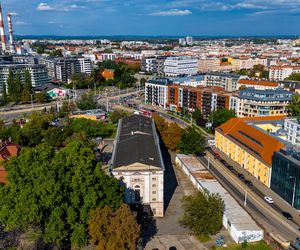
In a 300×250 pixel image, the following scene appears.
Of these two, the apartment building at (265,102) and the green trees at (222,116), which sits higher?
the apartment building at (265,102)

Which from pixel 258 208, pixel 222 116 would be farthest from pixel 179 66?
pixel 258 208

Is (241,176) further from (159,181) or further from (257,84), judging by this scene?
(257,84)

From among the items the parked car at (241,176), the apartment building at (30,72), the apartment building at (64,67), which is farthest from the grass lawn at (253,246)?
the apartment building at (64,67)

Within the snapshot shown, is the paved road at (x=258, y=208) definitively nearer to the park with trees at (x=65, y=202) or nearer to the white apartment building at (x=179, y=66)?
the park with trees at (x=65, y=202)

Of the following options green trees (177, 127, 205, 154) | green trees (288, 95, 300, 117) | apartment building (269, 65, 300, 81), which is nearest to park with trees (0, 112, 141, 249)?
green trees (177, 127, 205, 154)

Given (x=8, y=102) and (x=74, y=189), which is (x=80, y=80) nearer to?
(x=8, y=102)

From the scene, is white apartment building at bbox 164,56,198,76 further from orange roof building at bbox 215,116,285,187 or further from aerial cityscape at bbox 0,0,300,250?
orange roof building at bbox 215,116,285,187

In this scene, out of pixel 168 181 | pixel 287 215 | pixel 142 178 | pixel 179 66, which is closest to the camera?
pixel 287 215
